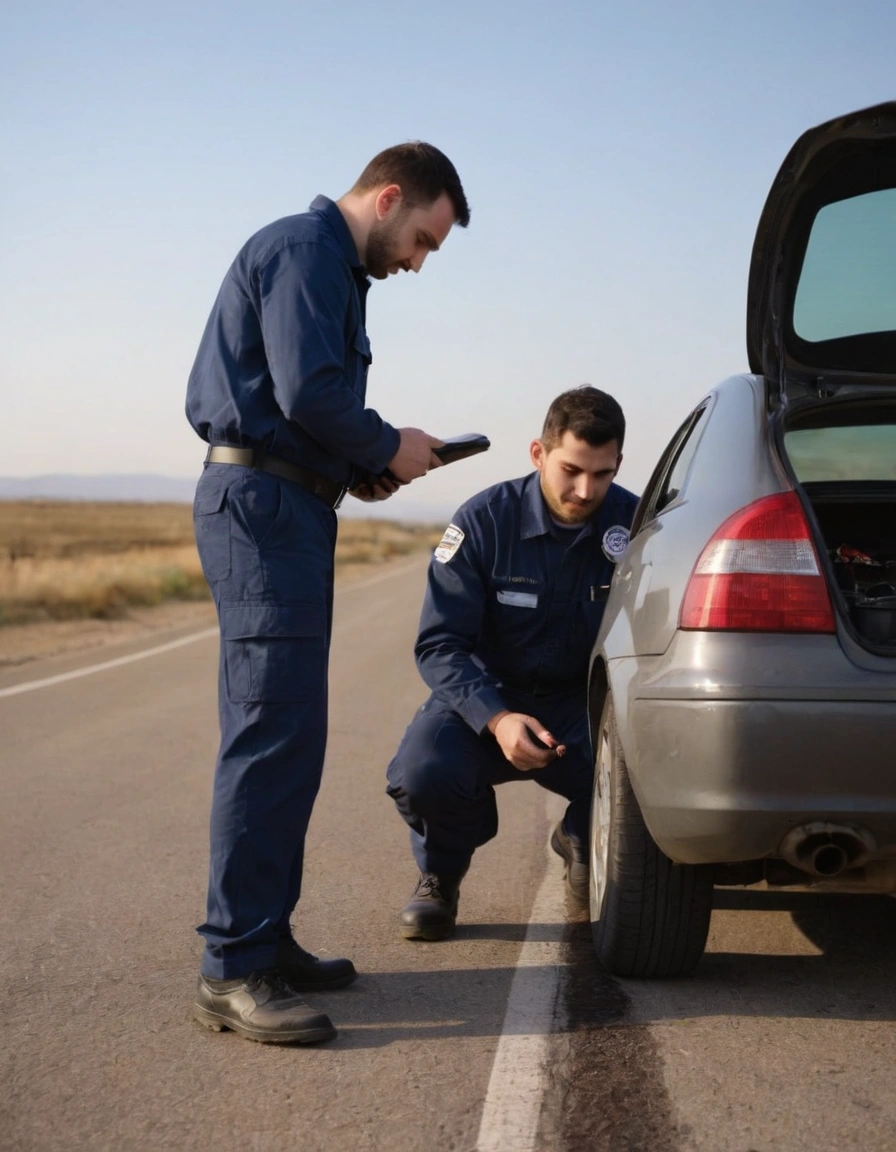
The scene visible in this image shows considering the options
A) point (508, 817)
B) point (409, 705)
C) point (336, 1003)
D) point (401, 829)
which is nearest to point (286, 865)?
point (336, 1003)

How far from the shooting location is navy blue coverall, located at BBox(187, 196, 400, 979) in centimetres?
338

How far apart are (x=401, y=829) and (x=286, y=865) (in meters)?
2.37

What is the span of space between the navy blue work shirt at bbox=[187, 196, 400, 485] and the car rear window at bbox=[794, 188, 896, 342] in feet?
4.83

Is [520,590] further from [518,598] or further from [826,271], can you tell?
[826,271]

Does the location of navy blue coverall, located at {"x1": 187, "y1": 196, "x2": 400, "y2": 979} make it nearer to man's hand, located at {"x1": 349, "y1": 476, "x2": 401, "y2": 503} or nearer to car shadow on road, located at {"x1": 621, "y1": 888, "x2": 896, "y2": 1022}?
man's hand, located at {"x1": 349, "y1": 476, "x2": 401, "y2": 503}

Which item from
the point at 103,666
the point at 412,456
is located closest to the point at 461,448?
the point at 412,456

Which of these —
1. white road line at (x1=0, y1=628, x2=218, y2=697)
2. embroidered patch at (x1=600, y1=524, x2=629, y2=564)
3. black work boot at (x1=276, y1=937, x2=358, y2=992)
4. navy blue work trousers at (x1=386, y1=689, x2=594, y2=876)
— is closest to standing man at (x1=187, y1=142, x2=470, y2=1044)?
black work boot at (x1=276, y1=937, x2=358, y2=992)

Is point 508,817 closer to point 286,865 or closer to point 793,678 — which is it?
point 286,865

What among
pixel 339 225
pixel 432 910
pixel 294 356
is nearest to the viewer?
pixel 294 356

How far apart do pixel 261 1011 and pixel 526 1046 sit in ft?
2.04

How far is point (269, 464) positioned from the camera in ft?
11.4

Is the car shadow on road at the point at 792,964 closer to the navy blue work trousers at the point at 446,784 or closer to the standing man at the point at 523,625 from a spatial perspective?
the standing man at the point at 523,625

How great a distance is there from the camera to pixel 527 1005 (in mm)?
3541

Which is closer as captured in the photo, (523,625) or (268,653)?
(268,653)
